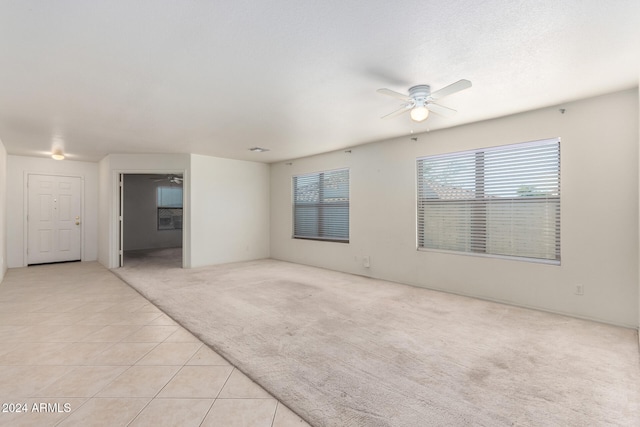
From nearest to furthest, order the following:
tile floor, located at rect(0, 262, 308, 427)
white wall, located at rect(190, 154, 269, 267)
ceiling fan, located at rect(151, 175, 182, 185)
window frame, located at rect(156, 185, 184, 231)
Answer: tile floor, located at rect(0, 262, 308, 427), white wall, located at rect(190, 154, 269, 267), ceiling fan, located at rect(151, 175, 182, 185), window frame, located at rect(156, 185, 184, 231)

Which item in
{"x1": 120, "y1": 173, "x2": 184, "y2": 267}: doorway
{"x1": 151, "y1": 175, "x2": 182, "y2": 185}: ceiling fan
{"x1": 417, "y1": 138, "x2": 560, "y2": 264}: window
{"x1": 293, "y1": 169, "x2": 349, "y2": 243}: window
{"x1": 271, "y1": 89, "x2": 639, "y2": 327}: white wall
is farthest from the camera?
{"x1": 120, "y1": 173, "x2": 184, "y2": 267}: doorway

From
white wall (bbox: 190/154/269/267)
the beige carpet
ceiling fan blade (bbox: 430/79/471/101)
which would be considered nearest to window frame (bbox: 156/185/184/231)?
white wall (bbox: 190/154/269/267)

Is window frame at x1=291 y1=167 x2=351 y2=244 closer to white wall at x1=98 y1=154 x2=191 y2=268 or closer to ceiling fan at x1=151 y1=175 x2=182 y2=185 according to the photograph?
white wall at x1=98 y1=154 x2=191 y2=268

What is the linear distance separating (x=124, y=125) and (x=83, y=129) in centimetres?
71

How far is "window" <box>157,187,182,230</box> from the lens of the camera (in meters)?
9.69

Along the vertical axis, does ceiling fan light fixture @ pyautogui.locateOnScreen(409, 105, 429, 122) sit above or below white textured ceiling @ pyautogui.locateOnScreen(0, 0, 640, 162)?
below

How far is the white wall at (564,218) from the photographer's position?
9.91 feet

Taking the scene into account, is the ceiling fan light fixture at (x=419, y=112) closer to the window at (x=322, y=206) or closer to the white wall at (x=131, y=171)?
the window at (x=322, y=206)

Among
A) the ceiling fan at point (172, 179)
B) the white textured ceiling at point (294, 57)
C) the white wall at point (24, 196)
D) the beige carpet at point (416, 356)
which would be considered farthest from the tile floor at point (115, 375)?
the ceiling fan at point (172, 179)

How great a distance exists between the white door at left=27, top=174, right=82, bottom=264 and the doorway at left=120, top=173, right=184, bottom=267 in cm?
193

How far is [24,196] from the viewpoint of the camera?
6.22 meters

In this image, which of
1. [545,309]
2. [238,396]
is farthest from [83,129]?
[545,309]

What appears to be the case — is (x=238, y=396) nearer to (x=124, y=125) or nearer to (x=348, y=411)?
(x=348, y=411)

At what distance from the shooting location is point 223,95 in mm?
3055
